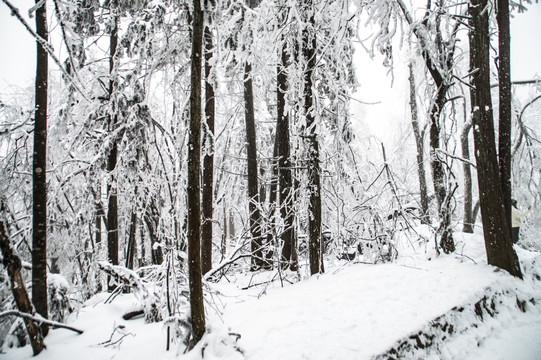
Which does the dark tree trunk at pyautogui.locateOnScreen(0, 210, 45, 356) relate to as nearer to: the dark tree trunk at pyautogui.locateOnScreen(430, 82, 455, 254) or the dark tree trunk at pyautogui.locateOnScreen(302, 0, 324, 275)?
the dark tree trunk at pyautogui.locateOnScreen(302, 0, 324, 275)

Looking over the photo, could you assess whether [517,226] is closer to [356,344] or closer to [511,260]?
[511,260]

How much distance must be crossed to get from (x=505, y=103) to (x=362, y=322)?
16.0ft

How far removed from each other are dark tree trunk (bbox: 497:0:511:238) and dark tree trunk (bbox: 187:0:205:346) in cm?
538

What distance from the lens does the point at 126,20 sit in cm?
640

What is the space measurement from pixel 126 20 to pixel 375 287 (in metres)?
7.65

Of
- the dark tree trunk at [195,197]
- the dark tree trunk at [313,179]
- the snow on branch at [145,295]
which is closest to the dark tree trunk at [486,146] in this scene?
the dark tree trunk at [313,179]

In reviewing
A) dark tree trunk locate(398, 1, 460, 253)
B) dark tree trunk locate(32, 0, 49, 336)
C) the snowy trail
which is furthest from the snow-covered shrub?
dark tree trunk locate(398, 1, 460, 253)

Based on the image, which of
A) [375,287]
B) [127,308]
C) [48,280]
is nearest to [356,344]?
[375,287]

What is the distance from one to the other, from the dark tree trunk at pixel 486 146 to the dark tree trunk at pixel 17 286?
6.70 m

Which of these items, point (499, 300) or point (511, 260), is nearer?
point (499, 300)

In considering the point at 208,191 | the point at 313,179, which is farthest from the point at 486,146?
the point at 208,191

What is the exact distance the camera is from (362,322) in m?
2.98

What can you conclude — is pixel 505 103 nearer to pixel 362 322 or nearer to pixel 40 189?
pixel 362 322

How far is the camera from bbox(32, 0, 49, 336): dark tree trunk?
365 centimetres
